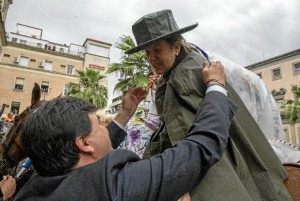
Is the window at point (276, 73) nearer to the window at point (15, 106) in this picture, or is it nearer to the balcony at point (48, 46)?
the balcony at point (48, 46)

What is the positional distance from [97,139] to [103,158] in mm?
179

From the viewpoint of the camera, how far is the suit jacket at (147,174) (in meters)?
0.99

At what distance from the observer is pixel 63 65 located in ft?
137

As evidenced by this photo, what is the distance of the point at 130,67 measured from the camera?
1018cm

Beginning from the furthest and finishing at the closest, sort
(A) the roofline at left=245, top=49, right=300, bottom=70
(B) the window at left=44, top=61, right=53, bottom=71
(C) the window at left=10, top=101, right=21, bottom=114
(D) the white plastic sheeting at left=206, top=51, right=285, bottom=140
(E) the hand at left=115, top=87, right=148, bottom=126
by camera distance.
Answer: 1. (B) the window at left=44, top=61, right=53, bottom=71
2. (C) the window at left=10, top=101, right=21, bottom=114
3. (A) the roofline at left=245, top=49, right=300, bottom=70
4. (E) the hand at left=115, top=87, right=148, bottom=126
5. (D) the white plastic sheeting at left=206, top=51, right=285, bottom=140

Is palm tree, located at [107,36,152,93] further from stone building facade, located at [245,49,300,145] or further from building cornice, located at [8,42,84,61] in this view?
building cornice, located at [8,42,84,61]

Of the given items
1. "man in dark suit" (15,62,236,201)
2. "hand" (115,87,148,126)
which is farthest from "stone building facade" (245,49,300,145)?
"man in dark suit" (15,62,236,201)

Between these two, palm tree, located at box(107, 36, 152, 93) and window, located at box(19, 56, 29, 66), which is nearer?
palm tree, located at box(107, 36, 152, 93)

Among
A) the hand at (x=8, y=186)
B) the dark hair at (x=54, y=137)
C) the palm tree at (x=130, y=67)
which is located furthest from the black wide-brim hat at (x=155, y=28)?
the palm tree at (x=130, y=67)

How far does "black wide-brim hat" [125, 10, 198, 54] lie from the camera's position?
1.58 metres

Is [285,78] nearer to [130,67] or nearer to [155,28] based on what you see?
[130,67]

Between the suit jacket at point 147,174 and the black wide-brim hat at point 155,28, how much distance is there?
626 millimetres

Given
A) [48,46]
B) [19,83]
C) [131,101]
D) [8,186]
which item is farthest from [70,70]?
[131,101]

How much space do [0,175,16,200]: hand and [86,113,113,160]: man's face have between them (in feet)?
6.51
